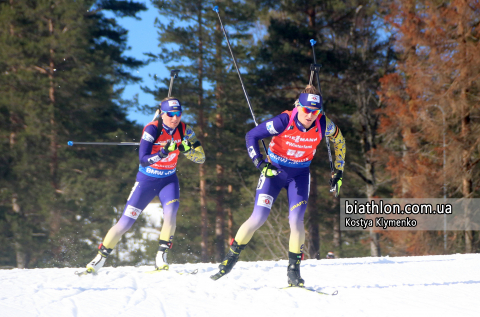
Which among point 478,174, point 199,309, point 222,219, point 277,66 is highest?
point 277,66

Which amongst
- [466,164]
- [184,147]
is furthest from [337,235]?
[184,147]

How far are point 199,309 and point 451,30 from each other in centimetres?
1575

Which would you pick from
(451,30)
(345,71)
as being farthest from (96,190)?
(451,30)

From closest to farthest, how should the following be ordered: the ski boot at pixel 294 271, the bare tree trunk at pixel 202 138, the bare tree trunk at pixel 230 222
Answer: the ski boot at pixel 294 271 < the bare tree trunk at pixel 202 138 < the bare tree trunk at pixel 230 222

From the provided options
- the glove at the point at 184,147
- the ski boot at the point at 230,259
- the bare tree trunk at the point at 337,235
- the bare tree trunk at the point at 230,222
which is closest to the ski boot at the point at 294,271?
the ski boot at the point at 230,259

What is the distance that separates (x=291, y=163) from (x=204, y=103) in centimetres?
1656

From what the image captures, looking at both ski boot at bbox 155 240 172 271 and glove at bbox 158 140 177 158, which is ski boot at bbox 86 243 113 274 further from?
glove at bbox 158 140 177 158

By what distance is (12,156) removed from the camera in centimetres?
1972

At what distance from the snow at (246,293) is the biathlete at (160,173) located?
0.40 meters

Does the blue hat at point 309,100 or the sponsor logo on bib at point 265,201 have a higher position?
the blue hat at point 309,100

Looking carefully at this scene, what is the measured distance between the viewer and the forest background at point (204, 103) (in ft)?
59.5

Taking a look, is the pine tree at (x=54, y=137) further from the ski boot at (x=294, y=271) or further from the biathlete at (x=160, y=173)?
the ski boot at (x=294, y=271)

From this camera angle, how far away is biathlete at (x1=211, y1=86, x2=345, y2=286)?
5082 mm

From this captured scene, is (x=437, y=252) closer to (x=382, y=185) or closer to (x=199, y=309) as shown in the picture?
(x=382, y=185)
